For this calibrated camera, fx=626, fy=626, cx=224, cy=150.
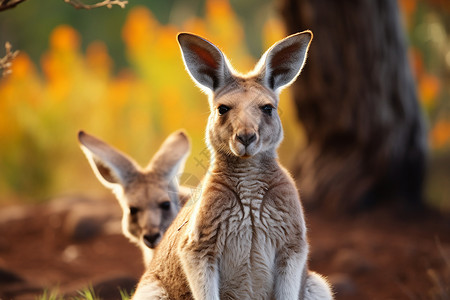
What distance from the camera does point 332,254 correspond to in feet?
22.8

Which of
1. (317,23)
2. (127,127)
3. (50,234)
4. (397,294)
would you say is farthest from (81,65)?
(397,294)

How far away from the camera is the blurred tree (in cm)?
766

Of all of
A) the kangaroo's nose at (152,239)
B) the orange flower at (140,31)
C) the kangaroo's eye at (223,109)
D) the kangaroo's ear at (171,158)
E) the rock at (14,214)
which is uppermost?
the orange flower at (140,31)

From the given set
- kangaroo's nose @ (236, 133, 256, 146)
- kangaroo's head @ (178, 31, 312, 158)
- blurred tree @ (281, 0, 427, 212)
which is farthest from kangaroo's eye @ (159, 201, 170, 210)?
blurred tree @ (281, 0, 427, 212)

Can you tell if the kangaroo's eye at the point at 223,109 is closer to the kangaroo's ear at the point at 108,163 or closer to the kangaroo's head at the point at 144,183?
the kangaroo's head at the point at 144,183

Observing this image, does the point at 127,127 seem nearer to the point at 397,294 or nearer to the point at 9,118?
the point at 9,118

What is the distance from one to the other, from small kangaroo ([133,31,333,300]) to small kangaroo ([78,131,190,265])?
1151mm

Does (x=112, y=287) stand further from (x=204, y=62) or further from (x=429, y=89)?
(x=429, y=89)

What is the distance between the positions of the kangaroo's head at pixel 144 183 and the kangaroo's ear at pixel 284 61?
5.23ft

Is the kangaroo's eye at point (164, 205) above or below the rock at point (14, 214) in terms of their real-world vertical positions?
above

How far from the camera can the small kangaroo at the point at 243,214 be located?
345 centimetres

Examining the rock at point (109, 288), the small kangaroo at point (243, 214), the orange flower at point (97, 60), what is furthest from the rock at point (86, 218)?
the small kangaroo at point (243, 214)

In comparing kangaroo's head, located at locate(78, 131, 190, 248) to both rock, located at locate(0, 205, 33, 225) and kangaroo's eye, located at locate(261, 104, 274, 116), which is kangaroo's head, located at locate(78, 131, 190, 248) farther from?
rock, located at locate(0, 205, 33, 225)

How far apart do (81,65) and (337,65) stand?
15.1ft
